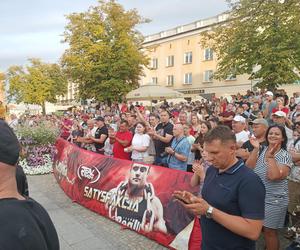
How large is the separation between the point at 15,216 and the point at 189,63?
1849 inches

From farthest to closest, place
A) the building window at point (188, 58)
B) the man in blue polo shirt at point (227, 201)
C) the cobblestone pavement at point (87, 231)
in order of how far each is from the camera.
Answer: the building window at point (188, 58) < the cobblestone pavement at point (87, 231) < the man in blue polo shirt at point (227, 201)

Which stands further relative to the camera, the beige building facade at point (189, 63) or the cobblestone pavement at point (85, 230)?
the beige building facade at point (189, 63)

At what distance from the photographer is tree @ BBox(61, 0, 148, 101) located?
92.2 ft

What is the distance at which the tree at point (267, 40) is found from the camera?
20828mm

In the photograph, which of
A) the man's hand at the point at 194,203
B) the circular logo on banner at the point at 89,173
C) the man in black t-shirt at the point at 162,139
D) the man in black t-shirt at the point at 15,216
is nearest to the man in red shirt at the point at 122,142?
the man in black t-shirt at the point at 162,139

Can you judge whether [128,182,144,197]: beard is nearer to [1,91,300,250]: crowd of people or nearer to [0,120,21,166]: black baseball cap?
[1,91,300,250]: crowd of people

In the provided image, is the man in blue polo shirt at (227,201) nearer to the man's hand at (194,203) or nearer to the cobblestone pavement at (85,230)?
the man's hand at (194,203)

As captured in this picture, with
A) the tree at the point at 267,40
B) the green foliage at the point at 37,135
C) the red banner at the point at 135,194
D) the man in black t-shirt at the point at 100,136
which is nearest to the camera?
the red banner at the point at 135,194

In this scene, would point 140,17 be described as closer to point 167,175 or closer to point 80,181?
point 80,181

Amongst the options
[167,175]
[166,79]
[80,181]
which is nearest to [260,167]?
[167,175]

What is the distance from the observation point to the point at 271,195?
4109mm

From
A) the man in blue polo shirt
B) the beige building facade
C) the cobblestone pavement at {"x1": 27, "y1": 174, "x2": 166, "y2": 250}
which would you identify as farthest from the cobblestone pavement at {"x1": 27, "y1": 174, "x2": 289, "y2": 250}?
the beige building facade

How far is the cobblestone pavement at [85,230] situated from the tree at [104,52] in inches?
827

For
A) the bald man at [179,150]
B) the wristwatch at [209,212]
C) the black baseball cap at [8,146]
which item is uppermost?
the black baseball cap at [8,146]
